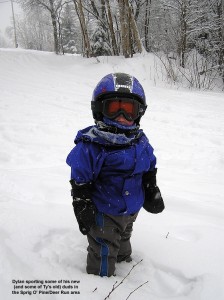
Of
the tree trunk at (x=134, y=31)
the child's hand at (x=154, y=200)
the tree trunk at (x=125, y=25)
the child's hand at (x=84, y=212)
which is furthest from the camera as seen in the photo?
the tree trunk at (x=134, y=31)

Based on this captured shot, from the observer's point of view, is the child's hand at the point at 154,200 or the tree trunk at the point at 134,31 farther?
the tree trunk at the point at 134,31

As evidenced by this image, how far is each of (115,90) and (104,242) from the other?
3.37 ft

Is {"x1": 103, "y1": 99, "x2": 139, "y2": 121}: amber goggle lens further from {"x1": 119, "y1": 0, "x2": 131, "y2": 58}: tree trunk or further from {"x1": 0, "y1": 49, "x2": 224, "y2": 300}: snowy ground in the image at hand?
{"x1": 119, "y1": 0, "x2": 131, "y2": 58}: tree trunk

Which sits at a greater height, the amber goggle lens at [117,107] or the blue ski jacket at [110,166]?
the amber goggle lens at [117,107]

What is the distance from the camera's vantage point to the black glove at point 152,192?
2.24 metres

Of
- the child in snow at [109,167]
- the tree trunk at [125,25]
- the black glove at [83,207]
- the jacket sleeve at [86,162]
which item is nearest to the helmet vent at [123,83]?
the child in snow at [109,167]

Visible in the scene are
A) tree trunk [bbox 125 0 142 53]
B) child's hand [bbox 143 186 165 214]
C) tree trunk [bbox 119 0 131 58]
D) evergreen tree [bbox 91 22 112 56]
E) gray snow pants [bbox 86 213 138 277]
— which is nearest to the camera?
gray snow pants [bbox 86 213 138 277]

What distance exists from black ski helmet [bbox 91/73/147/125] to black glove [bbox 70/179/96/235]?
48 centimetres

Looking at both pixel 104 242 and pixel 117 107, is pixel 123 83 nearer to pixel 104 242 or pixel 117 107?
pixel 117 107

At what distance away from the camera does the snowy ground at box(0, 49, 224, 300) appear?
2.04m

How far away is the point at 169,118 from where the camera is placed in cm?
618

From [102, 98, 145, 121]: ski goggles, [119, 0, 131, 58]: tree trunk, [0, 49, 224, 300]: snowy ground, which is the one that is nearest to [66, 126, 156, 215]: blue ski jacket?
[102, 98, 145, 121]: ski goggles

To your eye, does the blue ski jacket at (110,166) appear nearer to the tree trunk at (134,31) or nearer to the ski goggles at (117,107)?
the ski goggles at (117,107)

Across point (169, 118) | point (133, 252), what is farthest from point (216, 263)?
point (169, 118)
